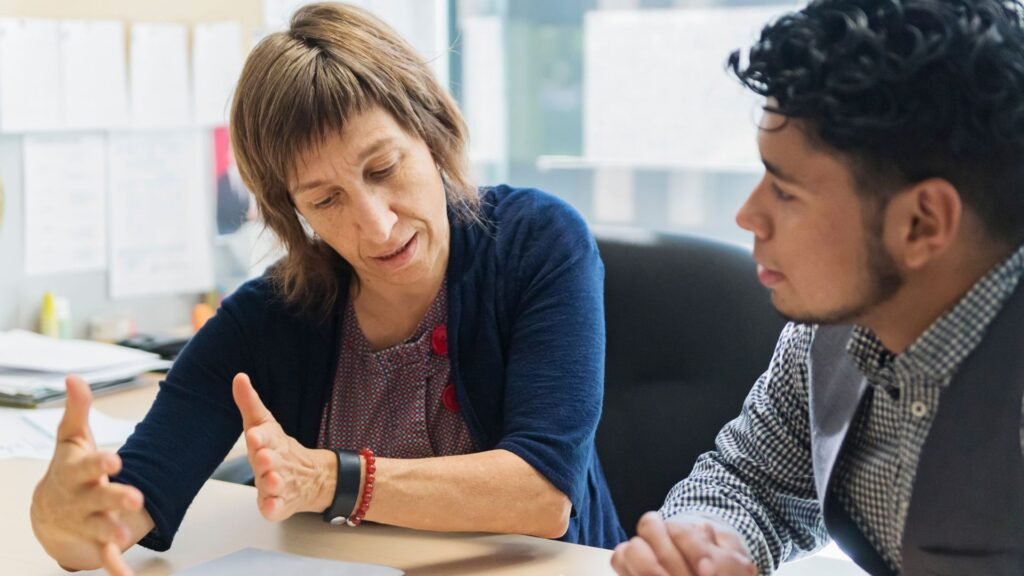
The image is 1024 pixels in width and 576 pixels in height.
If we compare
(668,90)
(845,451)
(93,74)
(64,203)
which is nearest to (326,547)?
(845,451)

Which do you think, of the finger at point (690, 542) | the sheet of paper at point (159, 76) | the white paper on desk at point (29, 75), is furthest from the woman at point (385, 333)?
the sheet of paper at point (159, 76)

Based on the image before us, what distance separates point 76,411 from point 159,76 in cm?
141

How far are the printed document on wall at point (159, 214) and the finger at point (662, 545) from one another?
1577 mm

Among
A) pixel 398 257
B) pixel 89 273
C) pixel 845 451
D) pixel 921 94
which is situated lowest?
pixel 89 273

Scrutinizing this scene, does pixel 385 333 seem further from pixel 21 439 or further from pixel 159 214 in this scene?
pixel 159 214

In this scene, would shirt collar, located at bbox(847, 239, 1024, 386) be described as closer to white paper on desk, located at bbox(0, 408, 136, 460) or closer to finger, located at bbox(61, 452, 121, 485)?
finger, located at bbox(61, 452, 121, 485)

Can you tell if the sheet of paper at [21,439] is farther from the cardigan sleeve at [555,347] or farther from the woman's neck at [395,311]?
the cardigan sleeve at [555,347]

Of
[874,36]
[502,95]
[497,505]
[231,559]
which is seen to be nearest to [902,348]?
[874,36]

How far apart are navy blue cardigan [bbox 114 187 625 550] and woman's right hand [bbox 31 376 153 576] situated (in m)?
0.10

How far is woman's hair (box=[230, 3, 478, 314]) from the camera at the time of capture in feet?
4.53

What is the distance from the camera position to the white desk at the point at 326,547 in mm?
1233

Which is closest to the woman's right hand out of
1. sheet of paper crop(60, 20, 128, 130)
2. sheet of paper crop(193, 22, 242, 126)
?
sheet of paper crop(60, 20, 128, 130)

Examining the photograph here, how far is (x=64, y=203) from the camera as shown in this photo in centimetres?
226

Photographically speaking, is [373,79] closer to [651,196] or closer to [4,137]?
[4,137]
